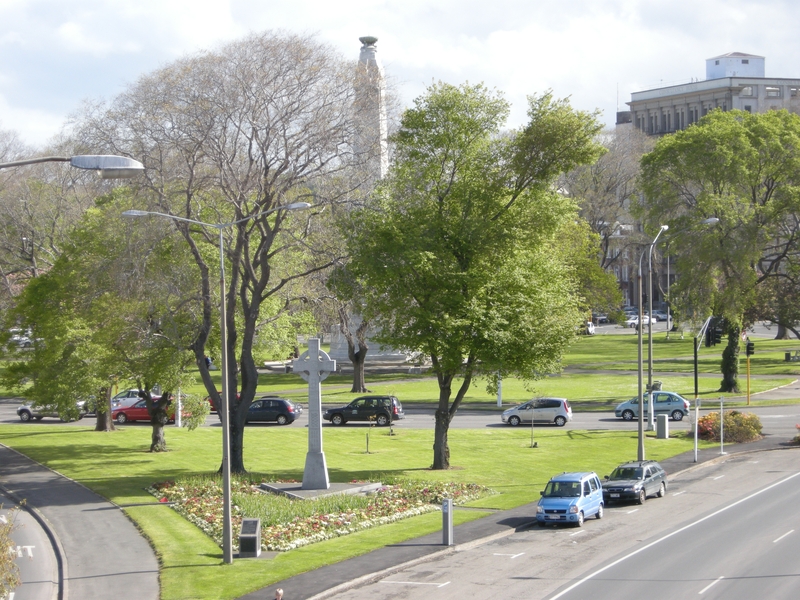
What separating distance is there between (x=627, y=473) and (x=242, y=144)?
1714 centimetres

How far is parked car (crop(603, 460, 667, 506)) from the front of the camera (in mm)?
28625

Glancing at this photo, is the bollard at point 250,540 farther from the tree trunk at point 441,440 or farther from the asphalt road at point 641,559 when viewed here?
the tree trunk at point 441,440

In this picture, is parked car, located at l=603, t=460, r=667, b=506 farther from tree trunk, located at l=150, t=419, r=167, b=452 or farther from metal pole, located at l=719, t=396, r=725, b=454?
tree trunk, located at l=150, t=419, r=167, b=452

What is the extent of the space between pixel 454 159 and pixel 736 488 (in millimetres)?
15359

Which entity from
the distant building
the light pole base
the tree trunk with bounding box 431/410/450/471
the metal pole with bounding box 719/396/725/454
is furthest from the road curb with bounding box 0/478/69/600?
the distant building

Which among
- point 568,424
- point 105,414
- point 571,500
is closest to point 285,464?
point 105,414

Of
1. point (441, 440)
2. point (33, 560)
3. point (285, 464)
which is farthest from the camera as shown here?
point (285, 464)

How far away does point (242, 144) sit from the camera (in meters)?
31.4

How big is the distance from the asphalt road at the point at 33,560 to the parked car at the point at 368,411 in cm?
2294

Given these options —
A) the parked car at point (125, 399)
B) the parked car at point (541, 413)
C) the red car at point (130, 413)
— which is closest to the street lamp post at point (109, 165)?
the parked car at point (541, 413)

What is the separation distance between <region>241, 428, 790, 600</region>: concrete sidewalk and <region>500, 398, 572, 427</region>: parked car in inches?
763

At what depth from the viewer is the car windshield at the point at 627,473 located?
96.6 ft

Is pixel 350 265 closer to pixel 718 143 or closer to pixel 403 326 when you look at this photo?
pixel 403 326

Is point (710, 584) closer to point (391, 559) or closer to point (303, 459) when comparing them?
point (391, 559)
